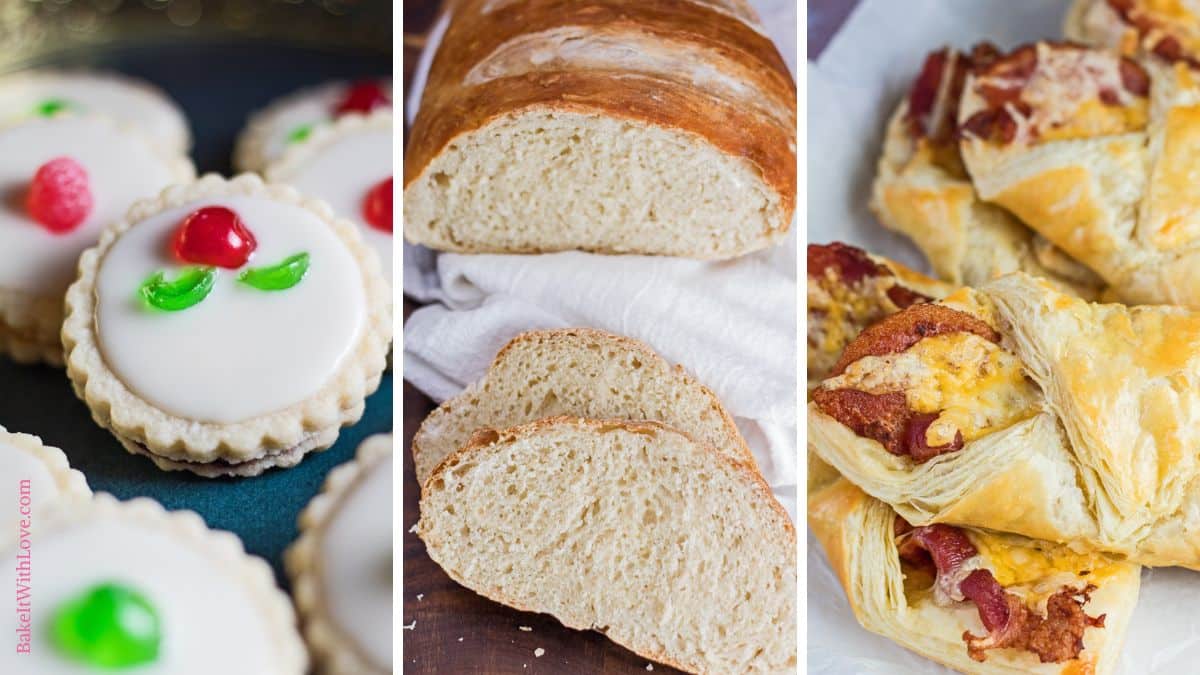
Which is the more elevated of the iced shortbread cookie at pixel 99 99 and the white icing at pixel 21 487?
the iced shortbread cookie at pixel 99 99

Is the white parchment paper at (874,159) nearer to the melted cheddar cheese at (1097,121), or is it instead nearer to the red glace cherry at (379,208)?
the melted cheddar cheese at (1097,121)

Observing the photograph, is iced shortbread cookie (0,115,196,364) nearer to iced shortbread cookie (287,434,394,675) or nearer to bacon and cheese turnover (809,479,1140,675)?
iced shortbread cookie (287,434,394,675)

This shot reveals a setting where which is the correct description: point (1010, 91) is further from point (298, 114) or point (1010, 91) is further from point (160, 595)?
point (160, 595)

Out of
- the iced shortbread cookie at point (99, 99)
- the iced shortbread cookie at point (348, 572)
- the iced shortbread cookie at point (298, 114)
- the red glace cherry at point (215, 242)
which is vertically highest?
the red glace cherry at point (215, 242)

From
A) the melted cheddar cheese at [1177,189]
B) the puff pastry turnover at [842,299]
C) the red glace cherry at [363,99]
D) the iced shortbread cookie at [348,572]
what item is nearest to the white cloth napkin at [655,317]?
the puff pastry turnover at [842,299]

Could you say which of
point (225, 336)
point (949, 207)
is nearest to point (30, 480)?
point (225, 336)

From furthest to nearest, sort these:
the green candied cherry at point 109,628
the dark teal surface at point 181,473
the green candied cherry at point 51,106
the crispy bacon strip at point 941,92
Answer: the crispy bacon strip at point 941,92 < the green candied cherry at point 51,106 < the dark teal surface at point 181,473 < the green candied cherry at point 109,628
